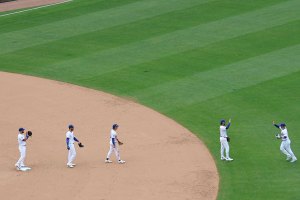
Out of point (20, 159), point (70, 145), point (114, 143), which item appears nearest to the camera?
point (20, 159)

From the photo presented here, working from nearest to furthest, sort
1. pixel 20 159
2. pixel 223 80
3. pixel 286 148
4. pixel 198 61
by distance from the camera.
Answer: pixel 20 159 → pixel 286 148 → pixel 223 80 → pixel 198 61

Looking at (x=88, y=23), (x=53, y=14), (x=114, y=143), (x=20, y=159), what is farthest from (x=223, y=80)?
(x=53, y=14)

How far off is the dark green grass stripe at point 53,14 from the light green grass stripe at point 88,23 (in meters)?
0.73

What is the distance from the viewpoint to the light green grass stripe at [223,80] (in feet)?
99.3

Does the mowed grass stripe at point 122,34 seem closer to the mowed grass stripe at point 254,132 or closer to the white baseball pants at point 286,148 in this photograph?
the mowed grass stripe at point 254,132

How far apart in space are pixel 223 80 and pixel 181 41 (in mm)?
5927

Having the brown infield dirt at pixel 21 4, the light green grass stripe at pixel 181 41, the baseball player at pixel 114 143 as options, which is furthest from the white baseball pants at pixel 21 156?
the brown infield dirt at pixel 21 4

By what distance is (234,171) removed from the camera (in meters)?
23.2

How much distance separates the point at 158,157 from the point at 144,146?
123cm

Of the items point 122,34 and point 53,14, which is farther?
point 53,14

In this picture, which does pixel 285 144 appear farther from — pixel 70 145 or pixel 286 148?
pixel 70 145

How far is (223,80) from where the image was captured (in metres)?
31.8

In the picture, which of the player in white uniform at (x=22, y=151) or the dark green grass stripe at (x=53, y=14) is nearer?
the player in white uniform at (x=22, y=151)

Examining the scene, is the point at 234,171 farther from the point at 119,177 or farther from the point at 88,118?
the point at 88,118
